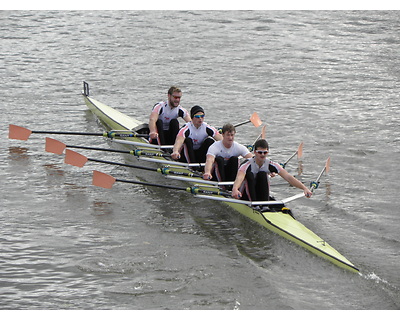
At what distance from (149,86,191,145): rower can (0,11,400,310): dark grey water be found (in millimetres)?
959

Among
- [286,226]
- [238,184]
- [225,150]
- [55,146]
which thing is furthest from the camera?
[55,146]

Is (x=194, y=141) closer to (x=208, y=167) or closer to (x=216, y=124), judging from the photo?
(x=208, y=167)

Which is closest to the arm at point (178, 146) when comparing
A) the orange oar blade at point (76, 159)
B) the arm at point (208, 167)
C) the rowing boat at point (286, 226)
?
the rowing boat at point (286, 226)

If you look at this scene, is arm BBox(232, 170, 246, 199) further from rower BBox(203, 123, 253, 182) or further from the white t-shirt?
the white t-shirt

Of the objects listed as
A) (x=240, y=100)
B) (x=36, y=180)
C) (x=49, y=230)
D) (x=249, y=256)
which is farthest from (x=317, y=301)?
(x=240, y=100)

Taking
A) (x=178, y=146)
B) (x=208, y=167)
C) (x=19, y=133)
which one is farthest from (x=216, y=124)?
(x=208, y=167)

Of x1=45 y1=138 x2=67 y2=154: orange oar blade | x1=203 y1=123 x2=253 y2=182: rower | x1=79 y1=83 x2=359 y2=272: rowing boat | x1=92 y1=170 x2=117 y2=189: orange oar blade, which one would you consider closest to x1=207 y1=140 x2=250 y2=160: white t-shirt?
x1=203 y1=123 x2=253 y2=182: rower

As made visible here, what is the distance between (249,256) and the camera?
12312 millimetres

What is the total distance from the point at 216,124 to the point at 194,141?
5.39 m

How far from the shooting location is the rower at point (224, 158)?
Answer: 540 inches

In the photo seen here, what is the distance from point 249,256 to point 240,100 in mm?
10577

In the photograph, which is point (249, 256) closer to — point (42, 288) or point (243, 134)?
point (42, 288)

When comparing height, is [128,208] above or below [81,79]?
below

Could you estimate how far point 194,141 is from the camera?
14852 millimetres
